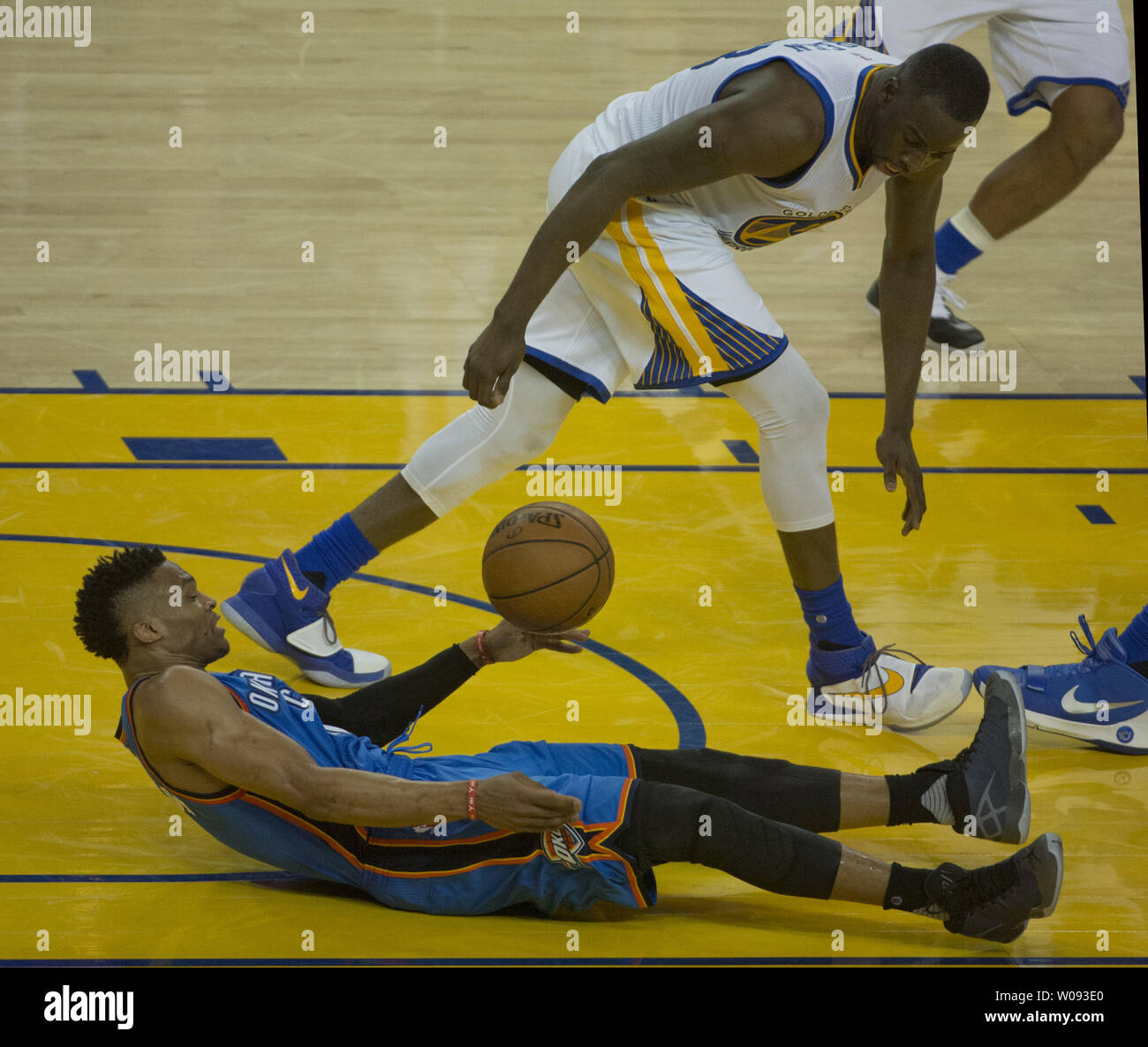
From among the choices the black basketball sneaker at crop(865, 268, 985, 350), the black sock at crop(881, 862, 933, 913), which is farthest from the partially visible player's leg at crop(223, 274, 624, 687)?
the black basketball sneaker at crop(865, 268, 985, 350)

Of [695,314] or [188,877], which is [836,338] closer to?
[695,314]

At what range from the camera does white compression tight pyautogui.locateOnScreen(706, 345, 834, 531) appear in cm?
420

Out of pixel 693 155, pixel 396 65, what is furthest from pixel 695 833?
pixel 396 65

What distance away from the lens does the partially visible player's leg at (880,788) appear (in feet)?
11.8

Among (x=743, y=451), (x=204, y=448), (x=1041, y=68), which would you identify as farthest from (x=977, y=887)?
(x=1041, y=68)

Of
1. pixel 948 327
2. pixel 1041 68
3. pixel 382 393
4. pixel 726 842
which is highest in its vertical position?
pixel 1041 68

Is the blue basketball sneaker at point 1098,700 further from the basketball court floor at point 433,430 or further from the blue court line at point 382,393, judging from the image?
the blue court line at point 382,393

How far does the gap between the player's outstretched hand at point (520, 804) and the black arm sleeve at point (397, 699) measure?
77cm

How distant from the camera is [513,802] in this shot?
10.2 ft

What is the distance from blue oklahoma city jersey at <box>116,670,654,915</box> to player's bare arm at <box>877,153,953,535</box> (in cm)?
139

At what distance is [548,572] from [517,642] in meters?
0.19

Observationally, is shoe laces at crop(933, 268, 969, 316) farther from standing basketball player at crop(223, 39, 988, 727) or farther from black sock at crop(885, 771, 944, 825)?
black sock at crop(885, 771, 944, 825)

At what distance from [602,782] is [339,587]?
215 cm

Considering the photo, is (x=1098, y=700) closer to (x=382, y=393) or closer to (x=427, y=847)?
(x=427, y=847)
